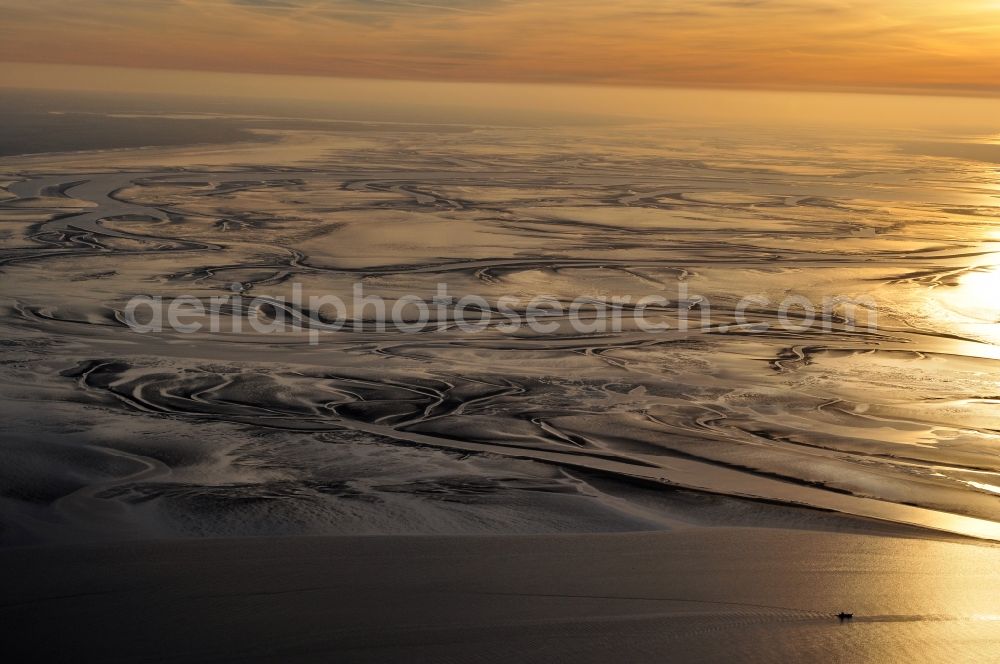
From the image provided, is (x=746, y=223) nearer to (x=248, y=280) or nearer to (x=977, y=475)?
(x=248, y=280)

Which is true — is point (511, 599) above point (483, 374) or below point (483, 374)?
below

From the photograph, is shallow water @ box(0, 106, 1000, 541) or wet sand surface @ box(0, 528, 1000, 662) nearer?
Result: wet sand surface @ box(0, 528, 1000, 662)

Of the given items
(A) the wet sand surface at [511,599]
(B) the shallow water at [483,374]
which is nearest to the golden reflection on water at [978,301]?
(B) the shallow water at [483,374]

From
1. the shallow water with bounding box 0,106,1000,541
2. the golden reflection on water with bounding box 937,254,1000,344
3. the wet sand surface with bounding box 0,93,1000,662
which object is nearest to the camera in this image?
the wet sand surface with bounding box 0,93,1000,662

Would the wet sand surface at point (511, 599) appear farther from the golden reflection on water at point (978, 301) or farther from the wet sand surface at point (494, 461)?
the golden reflection on water at point (978, 301)

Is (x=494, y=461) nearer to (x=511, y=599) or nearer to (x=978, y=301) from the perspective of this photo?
(x=511, y=599)

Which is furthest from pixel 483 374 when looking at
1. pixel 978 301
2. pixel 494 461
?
pixel 978 301

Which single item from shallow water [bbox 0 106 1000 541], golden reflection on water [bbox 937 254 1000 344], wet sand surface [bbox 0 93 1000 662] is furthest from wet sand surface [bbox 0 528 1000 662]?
golden reflection on water [bbox 937 254 1000 344]

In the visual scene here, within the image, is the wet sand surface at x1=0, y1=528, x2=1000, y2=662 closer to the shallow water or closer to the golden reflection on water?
the shallow water
